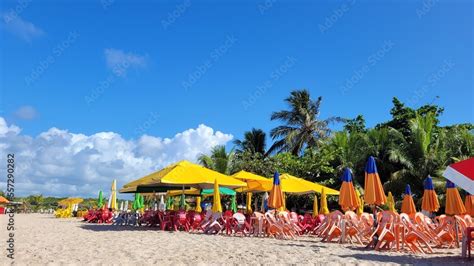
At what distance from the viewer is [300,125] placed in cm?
2958

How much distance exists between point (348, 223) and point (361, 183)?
14053 mm

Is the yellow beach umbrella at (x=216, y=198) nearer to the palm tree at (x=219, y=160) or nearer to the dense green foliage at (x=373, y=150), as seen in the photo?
the dense green foliage at (x=373, y=150)

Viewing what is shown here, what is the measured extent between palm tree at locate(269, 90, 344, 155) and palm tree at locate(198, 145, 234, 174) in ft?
11.6

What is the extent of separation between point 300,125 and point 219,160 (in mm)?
6172

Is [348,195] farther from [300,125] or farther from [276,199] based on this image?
[300,125]

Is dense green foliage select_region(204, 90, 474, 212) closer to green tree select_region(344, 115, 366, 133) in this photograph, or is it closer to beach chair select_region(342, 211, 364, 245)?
green tree select_region(344, 115, 366, 133)

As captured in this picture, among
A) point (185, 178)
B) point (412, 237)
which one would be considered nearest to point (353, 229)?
point (412, 237)

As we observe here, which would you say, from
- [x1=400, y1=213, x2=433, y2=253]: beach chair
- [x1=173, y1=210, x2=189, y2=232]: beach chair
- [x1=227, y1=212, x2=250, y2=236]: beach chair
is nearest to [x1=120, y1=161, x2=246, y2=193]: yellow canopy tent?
[x1=173, y1=210, x2=189, y2=232]: beach chair

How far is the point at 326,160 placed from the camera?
2244 cm

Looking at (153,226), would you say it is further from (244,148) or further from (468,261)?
(244,148)

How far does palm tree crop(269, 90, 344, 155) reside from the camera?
29.1 meters

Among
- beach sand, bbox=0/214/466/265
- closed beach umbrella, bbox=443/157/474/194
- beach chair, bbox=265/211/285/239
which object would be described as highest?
closed beach umbrella, bbox=443/157/474/194

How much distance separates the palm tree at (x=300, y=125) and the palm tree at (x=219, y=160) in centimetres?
354

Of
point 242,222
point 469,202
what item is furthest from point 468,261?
point 242,222
